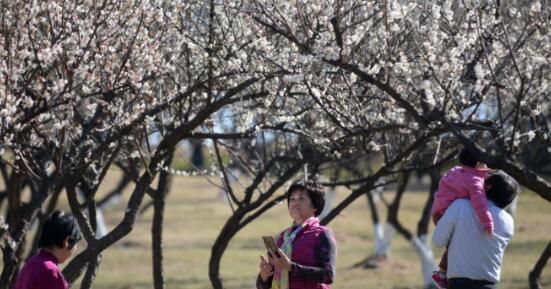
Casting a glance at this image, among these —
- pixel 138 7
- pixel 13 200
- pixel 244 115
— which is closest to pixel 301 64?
pixel 138 7

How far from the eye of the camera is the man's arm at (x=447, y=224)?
754 centimetres

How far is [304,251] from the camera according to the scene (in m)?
7.26

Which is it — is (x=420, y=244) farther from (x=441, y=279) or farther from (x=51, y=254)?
(x=51, y=254)

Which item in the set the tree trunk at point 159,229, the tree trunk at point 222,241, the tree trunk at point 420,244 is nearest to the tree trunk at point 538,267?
the tree trunk at point 222,241

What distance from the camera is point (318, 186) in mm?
7504

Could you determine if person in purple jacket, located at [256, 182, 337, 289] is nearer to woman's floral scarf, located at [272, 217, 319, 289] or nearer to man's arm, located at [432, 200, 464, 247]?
woman's floral scarf, located at [272, 217, 319, 289]

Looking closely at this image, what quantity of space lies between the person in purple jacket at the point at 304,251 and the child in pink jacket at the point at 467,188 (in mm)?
899

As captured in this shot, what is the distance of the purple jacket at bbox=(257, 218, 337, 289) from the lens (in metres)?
7.16

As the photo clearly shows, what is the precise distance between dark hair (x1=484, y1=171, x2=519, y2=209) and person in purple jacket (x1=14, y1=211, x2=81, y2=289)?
2.89 metres

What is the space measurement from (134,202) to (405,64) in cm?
294

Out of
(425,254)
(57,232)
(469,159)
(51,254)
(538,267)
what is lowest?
(425,254)

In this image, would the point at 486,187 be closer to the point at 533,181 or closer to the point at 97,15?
the point at 533,181

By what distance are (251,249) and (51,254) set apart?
25.4m

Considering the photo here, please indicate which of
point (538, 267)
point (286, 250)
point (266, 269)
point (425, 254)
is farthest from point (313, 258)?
point (425, 254)
